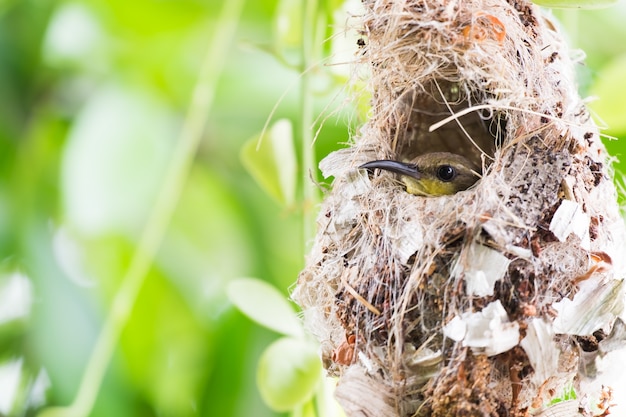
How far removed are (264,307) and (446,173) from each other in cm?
42

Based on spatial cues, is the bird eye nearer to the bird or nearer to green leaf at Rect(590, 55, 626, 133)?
the bird

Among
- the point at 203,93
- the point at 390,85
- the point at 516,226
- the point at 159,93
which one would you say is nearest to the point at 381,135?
the point at 390,85

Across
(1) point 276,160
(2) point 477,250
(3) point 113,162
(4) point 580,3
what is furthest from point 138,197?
(4) point 580,3

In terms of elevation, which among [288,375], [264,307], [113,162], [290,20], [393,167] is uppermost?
[290,20]

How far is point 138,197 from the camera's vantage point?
1844 mm

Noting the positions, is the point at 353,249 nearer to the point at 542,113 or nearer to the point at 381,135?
the point at 381,135

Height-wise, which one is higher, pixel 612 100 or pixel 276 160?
pixel 612 100

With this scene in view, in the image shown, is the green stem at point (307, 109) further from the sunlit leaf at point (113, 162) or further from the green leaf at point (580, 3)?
the sunlit leaf at point (113, 162)

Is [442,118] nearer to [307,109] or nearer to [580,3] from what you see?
[307,109]

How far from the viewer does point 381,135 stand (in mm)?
1312

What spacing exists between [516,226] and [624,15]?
112 centimetres

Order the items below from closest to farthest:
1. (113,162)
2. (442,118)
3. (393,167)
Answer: (393,167) < (442,118) < (113,162)

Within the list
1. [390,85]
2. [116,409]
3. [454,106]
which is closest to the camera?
[390,85]

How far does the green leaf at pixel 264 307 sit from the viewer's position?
52.9 inches
